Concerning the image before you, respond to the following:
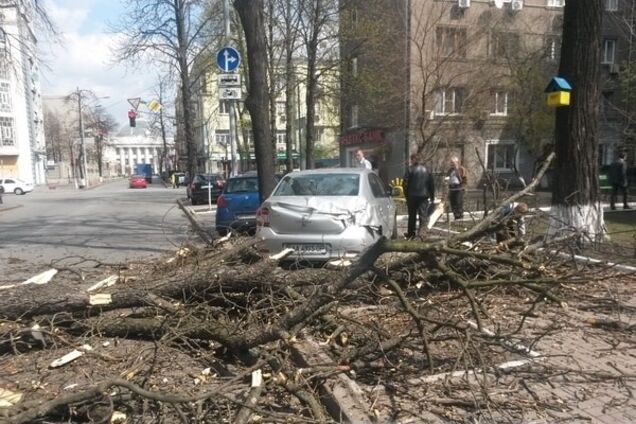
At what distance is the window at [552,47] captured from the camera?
89.0 ft

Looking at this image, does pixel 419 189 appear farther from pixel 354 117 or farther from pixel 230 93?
pixel 354 117

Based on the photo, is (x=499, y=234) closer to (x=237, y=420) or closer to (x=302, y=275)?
(x=302, y=275)

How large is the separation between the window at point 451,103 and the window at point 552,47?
7.20 m

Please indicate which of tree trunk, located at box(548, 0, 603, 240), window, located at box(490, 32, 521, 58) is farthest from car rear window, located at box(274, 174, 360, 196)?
window, located at box(490, 32, 521, 58)

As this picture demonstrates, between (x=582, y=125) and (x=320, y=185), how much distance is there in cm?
451

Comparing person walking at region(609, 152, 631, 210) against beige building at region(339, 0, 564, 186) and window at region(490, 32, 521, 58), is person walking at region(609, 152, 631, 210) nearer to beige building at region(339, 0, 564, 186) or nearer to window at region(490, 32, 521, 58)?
beige building at region(339, 0, 564, 186)

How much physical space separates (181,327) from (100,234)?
10.2 m

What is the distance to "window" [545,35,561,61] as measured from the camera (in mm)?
27116

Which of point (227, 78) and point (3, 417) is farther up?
point (227, 78)

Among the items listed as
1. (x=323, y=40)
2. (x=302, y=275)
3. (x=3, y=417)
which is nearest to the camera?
(x=3, y=417)

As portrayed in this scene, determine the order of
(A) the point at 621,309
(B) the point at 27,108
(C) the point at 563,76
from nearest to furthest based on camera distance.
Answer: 1. (A) the point at 621,309
2. (C) the point at 563,76
3. (B) the point at 27,108

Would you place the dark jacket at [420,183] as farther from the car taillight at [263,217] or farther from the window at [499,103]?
the window at [499,103]

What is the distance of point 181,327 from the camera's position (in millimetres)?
4105

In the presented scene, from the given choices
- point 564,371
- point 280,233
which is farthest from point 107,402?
point 280,233
